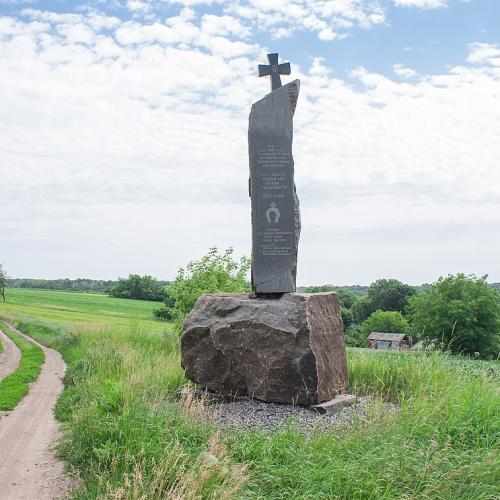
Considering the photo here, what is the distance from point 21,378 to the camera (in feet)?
47.6

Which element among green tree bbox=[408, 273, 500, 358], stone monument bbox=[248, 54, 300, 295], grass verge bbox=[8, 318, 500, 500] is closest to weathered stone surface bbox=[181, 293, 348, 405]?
stone monument bbox=[248, 54, 300, 295]

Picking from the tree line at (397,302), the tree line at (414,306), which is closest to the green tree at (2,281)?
the tree line at (397,302)

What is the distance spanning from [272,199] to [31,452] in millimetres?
5559

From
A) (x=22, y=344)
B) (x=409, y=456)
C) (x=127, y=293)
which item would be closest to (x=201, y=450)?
(x=409, y=456)

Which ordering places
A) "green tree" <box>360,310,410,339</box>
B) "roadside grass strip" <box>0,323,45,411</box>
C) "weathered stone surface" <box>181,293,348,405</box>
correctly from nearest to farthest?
"weathered stone surface" <box>181,293,348,405</box>
"roadside grass strip" <box>0,323,45,411</box>
"green tree" <box>360,310,410,339</box>

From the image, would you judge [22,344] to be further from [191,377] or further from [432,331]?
[432,331]

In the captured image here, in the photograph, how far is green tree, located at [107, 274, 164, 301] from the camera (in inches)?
2928

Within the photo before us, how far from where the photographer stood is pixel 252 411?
8.92 m

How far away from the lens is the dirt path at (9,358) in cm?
1657

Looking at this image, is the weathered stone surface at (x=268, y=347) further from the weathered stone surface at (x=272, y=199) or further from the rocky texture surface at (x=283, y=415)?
the weathered stone surface at (x=272, y=199)

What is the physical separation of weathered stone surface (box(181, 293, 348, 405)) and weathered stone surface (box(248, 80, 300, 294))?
0.53 metres

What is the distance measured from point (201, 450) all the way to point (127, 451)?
79 centimetres

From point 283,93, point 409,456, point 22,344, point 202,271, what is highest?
point 283,93

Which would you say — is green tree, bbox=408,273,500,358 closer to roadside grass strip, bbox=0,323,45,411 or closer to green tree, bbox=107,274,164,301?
roadside grass strip, bbox=0,323,45,411
